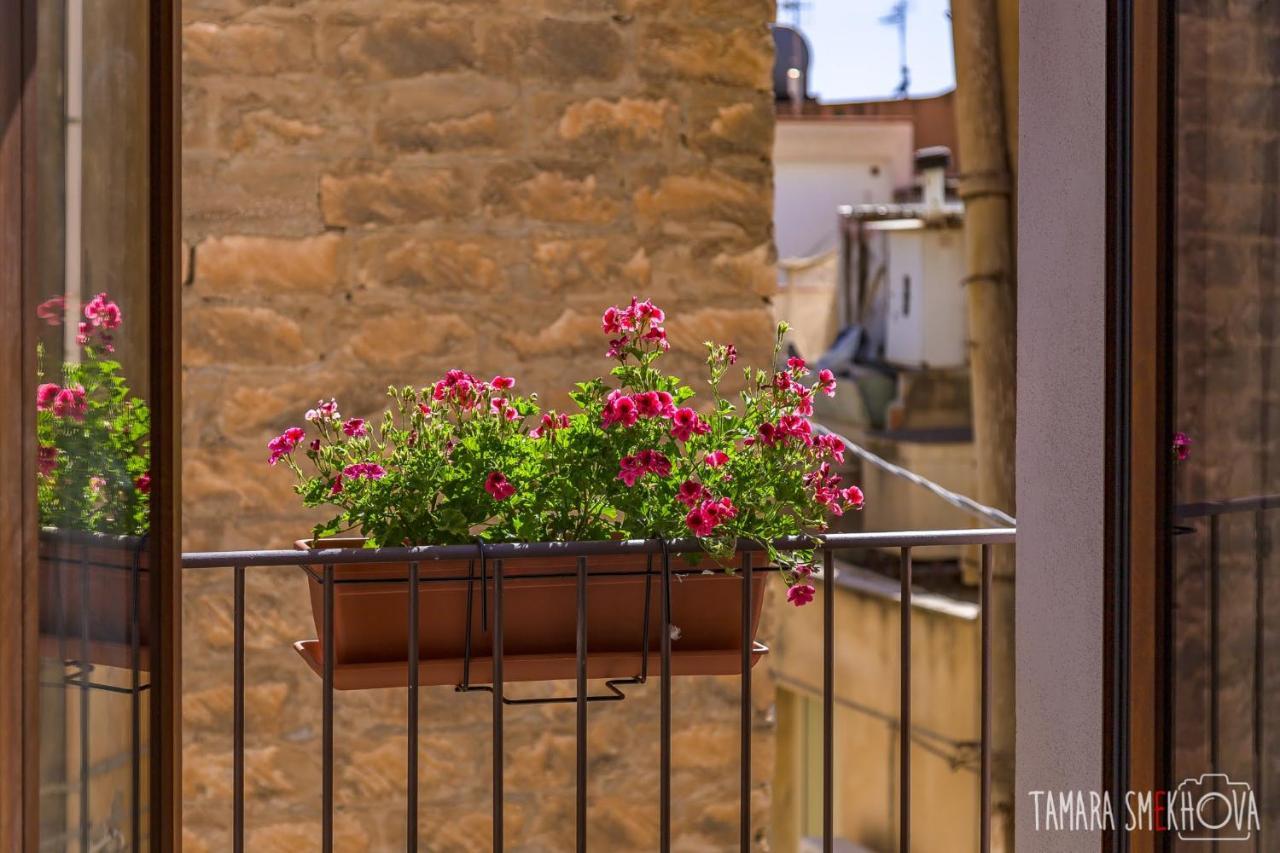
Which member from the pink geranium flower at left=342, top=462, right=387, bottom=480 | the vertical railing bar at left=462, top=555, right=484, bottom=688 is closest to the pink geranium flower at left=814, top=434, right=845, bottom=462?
the vertical railing bar at left=462, top=555, right=484, bottom=688

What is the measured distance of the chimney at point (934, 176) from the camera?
11.9 metres

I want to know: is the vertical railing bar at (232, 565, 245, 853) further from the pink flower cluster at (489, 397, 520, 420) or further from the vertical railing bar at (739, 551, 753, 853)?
the vertical railing bar at (739, 551, 753, 853)

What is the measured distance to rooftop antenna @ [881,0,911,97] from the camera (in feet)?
57.6

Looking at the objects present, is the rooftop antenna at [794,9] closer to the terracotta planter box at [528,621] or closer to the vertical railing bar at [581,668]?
the terracotta planter box at [528,621]

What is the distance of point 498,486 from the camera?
2.07 m

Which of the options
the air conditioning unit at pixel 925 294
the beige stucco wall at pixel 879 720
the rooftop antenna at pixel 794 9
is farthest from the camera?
the rooftop antenna at pixel 794 9

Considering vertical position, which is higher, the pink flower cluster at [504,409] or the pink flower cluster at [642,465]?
the pink flower cluster at [504,409]

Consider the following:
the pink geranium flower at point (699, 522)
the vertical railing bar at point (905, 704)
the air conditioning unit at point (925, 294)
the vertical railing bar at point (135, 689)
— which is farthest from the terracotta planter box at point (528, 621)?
the air conditioning unit at point (925, 294)

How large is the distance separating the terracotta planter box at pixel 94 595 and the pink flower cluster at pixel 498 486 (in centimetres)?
70

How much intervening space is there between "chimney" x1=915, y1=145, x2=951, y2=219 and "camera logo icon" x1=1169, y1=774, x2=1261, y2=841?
10.7 m

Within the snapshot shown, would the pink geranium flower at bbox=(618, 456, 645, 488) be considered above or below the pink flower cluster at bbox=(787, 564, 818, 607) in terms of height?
above

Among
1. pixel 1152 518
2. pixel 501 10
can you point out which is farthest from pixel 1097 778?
pixel 501 10

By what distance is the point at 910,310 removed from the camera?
44.1ft

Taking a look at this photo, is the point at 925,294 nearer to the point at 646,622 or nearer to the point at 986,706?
the point at 986,706
